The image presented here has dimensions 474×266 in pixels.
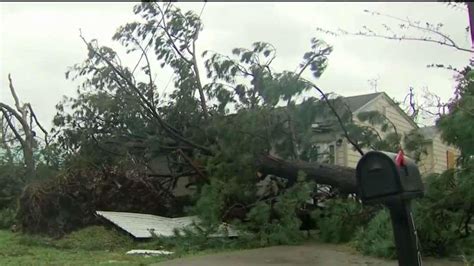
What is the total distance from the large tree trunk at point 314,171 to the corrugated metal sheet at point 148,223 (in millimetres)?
1674

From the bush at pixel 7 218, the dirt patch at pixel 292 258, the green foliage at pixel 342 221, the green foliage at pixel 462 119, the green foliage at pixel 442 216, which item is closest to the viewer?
the green foliage at pixel 462 119

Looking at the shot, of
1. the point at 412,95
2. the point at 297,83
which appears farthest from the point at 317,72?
the point at 412,95

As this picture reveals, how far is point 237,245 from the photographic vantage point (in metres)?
11.2

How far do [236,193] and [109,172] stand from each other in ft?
12.2

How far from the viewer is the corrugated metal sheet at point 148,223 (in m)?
12.0


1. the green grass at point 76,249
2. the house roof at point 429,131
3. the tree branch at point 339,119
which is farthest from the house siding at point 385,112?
the green grass at point 76,249

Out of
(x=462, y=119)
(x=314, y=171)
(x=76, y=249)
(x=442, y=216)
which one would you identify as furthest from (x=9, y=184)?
(x=462, y=119)

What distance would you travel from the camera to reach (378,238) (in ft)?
31.5

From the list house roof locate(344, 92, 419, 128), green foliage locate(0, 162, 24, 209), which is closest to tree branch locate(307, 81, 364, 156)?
house roof locate(344, 92, 419, 128)

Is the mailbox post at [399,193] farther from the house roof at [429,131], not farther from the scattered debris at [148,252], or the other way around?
the scattered debris at [148,252]

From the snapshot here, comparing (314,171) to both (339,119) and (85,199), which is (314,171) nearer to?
(339,119)

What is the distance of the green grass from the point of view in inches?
376

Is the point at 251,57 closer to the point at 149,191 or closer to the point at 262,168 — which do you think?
the point at 262,168

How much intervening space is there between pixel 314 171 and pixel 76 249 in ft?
16.1
